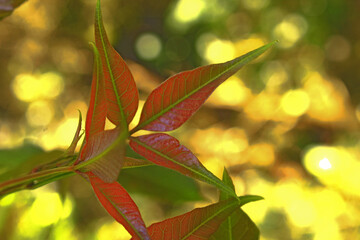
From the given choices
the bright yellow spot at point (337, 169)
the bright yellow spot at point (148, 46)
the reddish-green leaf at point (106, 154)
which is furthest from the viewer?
the bright yellow spot at point (148, 46)

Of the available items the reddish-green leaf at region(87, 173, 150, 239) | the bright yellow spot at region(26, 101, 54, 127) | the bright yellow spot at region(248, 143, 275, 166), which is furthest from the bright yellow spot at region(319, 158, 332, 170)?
the reddish-green leaf at region(87, 173, 150, 239)

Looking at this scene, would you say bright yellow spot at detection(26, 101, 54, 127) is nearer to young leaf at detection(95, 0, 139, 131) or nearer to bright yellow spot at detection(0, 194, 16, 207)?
bright yellow spot at detection(0, 194, 16, 207)

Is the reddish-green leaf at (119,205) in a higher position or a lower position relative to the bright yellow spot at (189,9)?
higher

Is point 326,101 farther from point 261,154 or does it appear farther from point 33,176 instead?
point 33,176

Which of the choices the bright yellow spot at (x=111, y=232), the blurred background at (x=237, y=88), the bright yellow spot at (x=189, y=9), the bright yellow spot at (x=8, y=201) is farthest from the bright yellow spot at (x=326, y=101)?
the bright yellow spot at (x=8, y=201)

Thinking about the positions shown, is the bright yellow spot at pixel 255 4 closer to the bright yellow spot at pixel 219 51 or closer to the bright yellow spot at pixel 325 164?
the bright yellow spot at pixel 219 51
